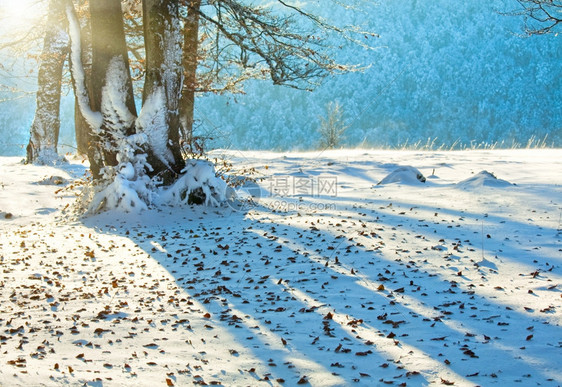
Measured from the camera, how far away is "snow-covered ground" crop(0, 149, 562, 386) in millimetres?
2416

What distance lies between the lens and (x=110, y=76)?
6.60 meters

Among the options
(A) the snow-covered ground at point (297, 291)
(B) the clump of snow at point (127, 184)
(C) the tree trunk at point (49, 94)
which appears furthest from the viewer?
(C) the tree trunk at point (49, 94)

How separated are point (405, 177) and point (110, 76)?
476 cm

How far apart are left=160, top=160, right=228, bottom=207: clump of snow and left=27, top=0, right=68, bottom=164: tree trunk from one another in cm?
726

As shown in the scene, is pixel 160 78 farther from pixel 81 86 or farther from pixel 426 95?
pixel 426 95

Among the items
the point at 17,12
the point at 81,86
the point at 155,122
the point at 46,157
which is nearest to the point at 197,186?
the point at 155,122

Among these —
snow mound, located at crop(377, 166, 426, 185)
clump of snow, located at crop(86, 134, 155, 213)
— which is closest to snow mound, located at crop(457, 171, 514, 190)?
snow mound, located at crop(377, 166, 426, 185)

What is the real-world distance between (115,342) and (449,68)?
88965 mm

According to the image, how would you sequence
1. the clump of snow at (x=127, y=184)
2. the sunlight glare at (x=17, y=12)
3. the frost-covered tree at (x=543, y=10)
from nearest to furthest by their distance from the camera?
1. the clump of snow at (x=127, y=184)
2. the frost-covered tree at (x=543, y=10)
3. the sunlight glare at (x=17, y=12)

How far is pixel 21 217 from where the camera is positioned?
22.4 feet

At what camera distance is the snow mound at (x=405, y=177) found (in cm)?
767

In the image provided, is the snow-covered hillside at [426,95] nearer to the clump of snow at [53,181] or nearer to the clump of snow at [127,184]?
the clump of snow at [53,181]

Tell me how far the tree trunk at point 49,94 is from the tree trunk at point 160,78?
21.5ft

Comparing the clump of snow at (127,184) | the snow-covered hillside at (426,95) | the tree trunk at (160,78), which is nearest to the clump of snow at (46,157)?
the clump of snow at (127,184)
